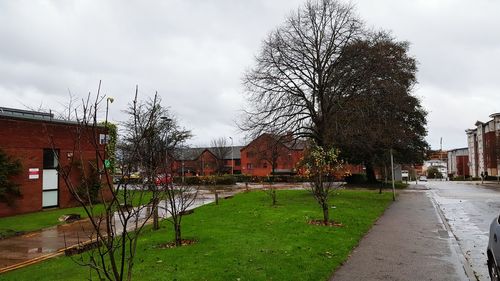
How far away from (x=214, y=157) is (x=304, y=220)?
256 ft

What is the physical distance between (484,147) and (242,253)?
90413 millimetres

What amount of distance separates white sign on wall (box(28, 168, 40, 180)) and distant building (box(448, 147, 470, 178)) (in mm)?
100746

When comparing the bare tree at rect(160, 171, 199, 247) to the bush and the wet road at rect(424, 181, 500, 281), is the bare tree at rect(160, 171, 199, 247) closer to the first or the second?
the wet road at rect(424, 181, 500, 281)

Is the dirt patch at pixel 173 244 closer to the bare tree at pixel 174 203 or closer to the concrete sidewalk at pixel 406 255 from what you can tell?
the bare tree at pixel 174 203

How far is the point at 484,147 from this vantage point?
8719 centimetres

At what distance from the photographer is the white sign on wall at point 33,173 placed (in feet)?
81.7

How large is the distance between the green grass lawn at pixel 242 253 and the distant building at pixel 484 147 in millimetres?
59885

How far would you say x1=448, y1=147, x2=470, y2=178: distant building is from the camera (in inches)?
4459

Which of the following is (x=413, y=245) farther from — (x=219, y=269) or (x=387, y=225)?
(x=219, y=269)

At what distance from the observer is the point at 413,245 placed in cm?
1168

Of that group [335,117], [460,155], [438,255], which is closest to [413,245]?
[438,255]

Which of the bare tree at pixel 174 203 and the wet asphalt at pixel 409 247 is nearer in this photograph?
the wet asphalt at pixel 409 247

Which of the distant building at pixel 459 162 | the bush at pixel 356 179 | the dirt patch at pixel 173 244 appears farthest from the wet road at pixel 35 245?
the distant building at pixel 459 162

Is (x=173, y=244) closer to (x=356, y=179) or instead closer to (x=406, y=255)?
(x=406, y=255)
